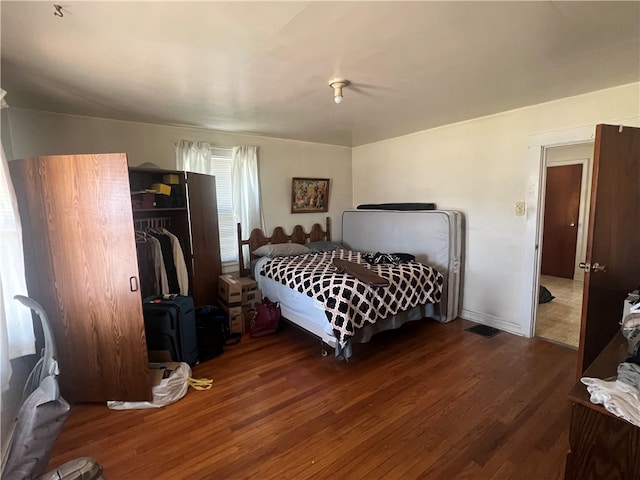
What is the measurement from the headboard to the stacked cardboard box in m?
0.41

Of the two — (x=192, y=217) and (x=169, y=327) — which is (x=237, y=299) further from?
(x=192, y=217)

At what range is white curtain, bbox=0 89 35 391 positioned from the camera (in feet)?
5.83

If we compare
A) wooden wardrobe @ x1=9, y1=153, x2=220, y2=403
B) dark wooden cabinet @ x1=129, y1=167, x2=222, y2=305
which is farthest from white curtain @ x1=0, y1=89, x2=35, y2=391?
dark wooden cabinet @ x1=129, y1=167, x2=222, y2=305

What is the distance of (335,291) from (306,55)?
5.87ft

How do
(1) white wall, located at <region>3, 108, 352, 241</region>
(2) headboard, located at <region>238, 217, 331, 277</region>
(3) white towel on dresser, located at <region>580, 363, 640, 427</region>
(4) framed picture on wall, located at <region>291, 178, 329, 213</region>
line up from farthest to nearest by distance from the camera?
(4) framed picture on wall, located at <region>291, 178, 329, 213</region> → (2) headboard, located at <region>238, 217, 331, 277</region> → (1) white wall, located at <region>3, 108, 352, 241</region> → (3) white towel on dresser, located at <region>580, 363, 640, 427</region>

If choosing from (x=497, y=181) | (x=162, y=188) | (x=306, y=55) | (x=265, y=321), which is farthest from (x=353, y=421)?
(x=497, y=181)

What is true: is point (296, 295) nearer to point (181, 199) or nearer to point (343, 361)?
point (343, 361)

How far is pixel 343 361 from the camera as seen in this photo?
2859 millimetres

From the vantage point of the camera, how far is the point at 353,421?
2.09 metres

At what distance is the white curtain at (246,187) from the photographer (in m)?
3.99

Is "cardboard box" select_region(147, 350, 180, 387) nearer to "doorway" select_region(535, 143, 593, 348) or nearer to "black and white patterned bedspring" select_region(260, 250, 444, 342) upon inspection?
"black and white patterned bedspring" select_region(260, 250, 444, 342)

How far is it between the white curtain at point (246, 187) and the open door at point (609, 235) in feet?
11.1

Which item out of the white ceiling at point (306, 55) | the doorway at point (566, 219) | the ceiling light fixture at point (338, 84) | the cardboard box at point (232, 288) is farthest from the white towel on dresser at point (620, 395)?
the doorway at point (566, 219)

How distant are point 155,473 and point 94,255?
55.3 inches
